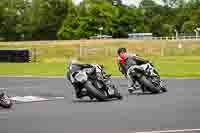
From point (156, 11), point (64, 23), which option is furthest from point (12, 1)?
point (156, 11)

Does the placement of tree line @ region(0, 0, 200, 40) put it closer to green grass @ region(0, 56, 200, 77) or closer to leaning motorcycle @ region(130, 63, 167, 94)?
green grass @ region(0, 56, 200, 77)

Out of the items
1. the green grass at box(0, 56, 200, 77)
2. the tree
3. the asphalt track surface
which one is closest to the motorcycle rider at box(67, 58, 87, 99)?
the asphalt track surface

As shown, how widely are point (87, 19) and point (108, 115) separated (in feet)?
360

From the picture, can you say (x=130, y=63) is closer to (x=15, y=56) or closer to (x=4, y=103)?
(x=4, y=103)

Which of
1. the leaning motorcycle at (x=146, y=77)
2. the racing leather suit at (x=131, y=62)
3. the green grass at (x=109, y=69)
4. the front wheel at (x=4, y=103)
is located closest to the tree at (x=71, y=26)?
the green grass at (x=109, y=69)

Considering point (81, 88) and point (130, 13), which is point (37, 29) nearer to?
point (130, 13)

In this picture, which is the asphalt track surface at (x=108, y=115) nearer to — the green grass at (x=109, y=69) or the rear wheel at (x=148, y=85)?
the rear wheel at (x=148, y=85)

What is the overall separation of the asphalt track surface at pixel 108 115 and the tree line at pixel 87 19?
10542cm

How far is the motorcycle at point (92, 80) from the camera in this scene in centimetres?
1641

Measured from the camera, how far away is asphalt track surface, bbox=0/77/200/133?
432 inches

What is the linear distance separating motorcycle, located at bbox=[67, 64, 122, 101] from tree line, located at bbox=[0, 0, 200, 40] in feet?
345

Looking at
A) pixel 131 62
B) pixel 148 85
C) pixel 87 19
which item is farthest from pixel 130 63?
pixel 87 19

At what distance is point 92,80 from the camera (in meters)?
16.4

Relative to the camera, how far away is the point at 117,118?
40.8 feet
